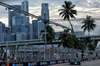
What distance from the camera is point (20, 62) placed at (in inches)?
1156

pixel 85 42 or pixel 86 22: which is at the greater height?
pixel 86 22

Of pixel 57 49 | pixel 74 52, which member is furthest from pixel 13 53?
pixel 74 52

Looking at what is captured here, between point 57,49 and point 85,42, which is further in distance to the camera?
point 85,42

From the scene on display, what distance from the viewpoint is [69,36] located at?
71.0m

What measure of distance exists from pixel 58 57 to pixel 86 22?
71123 mm

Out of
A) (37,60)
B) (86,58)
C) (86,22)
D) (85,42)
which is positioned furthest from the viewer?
(86,22)

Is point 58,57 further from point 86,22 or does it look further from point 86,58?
point 86,22

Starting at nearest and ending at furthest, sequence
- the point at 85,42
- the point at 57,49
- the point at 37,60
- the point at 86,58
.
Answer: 1. the point at 37,60
2. the point at 57,49
3. the point at 86,58
4. the point at 85,42

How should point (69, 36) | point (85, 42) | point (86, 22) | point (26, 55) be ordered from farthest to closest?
point (86, 22)
point (85, 42)
point (69, 36)
point (26, 55)

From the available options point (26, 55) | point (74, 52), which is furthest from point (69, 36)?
point (26, 55)

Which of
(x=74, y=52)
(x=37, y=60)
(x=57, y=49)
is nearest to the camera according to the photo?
(x=37, y=60)

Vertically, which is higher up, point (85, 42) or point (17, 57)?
point (17, 57)

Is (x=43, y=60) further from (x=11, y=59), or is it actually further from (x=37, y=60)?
(x=11, y=59)

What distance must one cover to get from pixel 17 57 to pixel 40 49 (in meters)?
5.77
